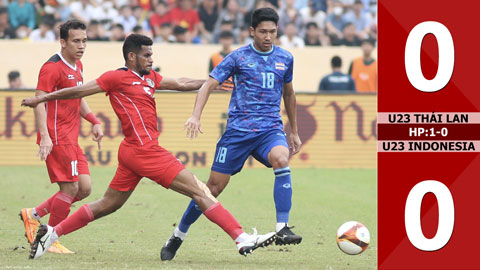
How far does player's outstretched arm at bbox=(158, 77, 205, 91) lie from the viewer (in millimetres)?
8852

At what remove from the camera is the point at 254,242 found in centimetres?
812

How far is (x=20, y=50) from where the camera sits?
20.7 metres

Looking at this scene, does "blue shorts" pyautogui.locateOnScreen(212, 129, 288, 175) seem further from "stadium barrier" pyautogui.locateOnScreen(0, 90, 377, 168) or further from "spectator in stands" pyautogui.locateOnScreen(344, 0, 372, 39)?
"spectator in stands" pyautogui.locateOnScreen(344, 0, 372, 39)

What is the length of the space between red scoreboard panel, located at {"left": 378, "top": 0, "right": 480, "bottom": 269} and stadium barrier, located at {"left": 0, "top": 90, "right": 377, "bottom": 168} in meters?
11.7

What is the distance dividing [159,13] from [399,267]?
53.9ft

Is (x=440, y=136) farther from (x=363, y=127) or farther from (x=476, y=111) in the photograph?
(x=363, y=127)

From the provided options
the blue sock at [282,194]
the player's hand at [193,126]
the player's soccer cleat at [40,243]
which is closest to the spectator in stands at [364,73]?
the blue sock at [282,194]

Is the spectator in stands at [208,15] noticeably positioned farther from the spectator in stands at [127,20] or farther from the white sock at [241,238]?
the white sock at [241,238]

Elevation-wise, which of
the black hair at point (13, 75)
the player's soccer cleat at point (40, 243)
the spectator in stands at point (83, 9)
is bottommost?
the player's soccer cleat at point (40, 243)

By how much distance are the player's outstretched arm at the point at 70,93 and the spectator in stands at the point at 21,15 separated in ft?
45.9

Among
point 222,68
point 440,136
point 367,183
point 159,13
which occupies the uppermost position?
point 159,13

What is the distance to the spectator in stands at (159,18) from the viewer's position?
2228 cm

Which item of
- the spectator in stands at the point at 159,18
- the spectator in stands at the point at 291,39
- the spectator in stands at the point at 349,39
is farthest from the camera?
the spectator in stands at the point at 349,39

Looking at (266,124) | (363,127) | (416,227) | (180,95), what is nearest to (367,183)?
(363,127)
